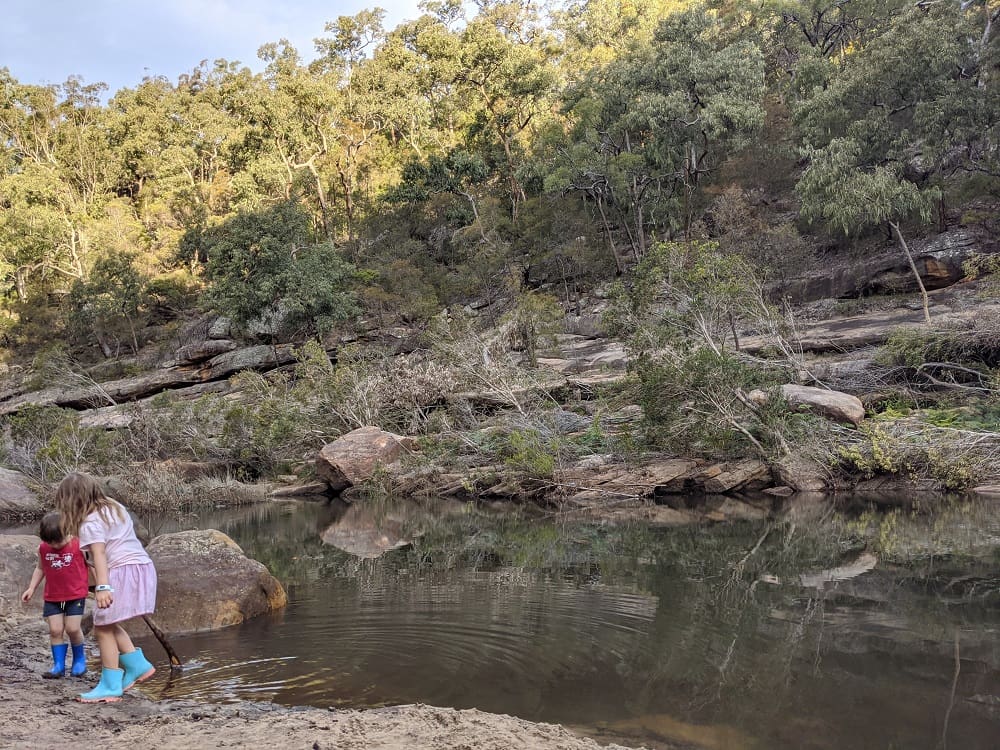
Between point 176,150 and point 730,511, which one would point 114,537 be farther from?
point 176,150

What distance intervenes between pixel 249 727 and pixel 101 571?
52.4 inches

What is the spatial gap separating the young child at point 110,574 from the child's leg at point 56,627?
1.35ft

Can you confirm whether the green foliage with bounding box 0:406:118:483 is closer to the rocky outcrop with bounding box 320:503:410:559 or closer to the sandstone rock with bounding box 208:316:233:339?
the rocky outcrop with bounding box 320:503:410:559

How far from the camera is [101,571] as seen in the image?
4254mm

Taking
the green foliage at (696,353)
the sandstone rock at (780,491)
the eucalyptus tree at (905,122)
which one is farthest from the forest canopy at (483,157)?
the sandstone rock at (780,491)

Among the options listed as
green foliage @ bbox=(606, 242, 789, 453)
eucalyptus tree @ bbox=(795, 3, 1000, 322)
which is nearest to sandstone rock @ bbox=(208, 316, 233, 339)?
green foliage @ bbox=(606, 242, 789, 453)

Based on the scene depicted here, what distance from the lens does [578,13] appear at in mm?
43344

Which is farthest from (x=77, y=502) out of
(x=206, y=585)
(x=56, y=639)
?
(x=206, y=585)

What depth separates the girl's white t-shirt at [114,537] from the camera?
4.31 meters

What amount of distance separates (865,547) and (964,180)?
21.8 meters

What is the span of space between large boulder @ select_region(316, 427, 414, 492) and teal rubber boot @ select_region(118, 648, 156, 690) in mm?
12495

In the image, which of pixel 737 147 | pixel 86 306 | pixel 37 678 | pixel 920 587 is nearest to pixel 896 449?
pixel 920 587

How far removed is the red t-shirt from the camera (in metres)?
4.56

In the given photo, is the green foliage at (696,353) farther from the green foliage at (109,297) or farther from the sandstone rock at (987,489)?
the green foliage at (109,297)
